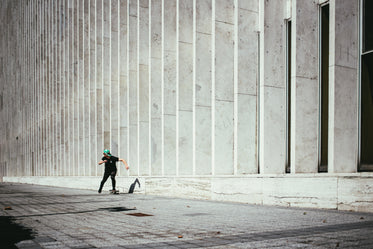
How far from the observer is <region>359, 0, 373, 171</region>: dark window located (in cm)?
915

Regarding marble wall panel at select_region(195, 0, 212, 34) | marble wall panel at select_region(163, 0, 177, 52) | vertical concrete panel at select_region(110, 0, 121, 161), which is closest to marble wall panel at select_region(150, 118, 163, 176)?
marble wall panel at select_region(163, 0, 177, 52)

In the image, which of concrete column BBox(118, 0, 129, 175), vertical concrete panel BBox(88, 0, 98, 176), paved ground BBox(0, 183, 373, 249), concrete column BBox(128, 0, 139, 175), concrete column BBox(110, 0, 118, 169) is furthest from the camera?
vertical concrete panel BBox(88, 0, 98, 176)

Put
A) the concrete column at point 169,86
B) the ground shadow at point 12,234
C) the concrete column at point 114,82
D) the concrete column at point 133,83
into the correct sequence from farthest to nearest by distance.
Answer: the concrete column at point 114,82 → the concrete column at point 133,83 → the concrete column at point 169,86 → the ground shadow at point 12,234

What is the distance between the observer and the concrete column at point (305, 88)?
10.2 m

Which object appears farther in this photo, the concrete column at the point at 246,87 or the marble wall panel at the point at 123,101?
the marble wall panel at the point at 123,101

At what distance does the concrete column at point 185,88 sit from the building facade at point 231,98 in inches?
1.6

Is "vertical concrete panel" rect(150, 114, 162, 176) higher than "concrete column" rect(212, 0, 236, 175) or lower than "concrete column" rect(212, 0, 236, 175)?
lower

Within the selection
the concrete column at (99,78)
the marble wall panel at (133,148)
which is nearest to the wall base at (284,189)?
the marble wall panel at (133,148)

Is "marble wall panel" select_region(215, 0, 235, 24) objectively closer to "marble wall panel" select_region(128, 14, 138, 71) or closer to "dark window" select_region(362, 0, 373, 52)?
"dark window" select_region(362, 0, 373, 52)

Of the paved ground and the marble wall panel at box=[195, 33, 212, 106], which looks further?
the marble wall panel at box=[195, 33, 212, 106]

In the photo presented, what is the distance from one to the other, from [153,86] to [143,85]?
1.16 m

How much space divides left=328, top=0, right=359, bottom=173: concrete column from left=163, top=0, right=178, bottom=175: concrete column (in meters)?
8.04

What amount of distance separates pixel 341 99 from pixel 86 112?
66.6ft

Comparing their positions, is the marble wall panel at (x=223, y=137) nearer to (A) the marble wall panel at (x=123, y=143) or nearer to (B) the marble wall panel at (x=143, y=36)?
(B) the marble wall panel at (x=143, y=36)
